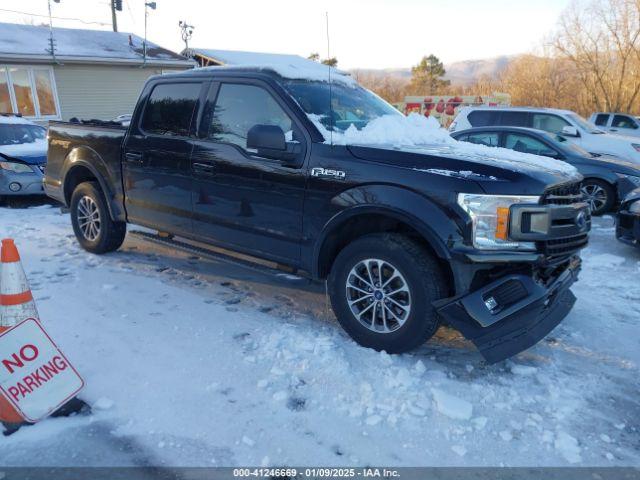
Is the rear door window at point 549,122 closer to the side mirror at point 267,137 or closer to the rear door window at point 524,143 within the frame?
the rear door window at point 524,143

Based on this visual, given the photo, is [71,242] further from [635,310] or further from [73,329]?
[635,310]

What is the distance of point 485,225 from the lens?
3.15 metres

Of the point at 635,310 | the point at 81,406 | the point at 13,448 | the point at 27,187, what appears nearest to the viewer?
the point at 13,448

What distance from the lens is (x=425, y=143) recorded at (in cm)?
401

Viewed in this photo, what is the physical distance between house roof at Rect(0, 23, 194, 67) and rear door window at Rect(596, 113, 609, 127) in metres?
17.9

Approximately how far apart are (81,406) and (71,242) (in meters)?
4.06

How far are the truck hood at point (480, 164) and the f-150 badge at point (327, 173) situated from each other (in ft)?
0.57

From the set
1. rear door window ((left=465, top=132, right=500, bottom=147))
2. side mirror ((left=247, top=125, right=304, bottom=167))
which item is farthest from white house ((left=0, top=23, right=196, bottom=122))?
side mirror ((left=247, top=125, right=304, bottom=167))

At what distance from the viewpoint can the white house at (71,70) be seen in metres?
19.5

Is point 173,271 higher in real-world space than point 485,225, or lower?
lower

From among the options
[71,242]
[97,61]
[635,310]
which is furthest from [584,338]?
[97,61]

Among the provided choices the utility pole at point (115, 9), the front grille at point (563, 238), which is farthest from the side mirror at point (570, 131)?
the utility pole at point (115, 9)

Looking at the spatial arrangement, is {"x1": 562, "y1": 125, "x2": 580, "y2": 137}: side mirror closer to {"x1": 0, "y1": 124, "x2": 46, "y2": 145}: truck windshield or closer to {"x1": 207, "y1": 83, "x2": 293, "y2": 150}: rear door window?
{"x1": 207, "y1": 83, "x2": 293, "y2": 150}: rear door window

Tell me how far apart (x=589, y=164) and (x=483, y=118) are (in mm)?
3980
